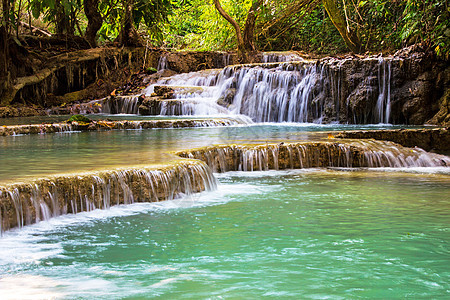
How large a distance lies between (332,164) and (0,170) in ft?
15.2

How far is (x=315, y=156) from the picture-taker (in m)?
7.70

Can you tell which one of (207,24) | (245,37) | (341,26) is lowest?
(341,26)

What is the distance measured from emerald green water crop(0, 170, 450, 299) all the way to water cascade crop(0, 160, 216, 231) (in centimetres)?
11

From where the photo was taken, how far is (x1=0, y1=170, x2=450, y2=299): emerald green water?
10.0 ft

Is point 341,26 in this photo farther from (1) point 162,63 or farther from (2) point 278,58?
(1) point 162,63

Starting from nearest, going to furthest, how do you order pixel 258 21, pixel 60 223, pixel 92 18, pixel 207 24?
pixel 60 223 < pixel 92 18 < pixel 258 21 < pixel 207 24

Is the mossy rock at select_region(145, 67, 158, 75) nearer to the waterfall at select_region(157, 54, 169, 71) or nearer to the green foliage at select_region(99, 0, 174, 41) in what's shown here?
the waterfall at select_region(157, 54, 169, 71)

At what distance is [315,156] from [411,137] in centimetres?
233

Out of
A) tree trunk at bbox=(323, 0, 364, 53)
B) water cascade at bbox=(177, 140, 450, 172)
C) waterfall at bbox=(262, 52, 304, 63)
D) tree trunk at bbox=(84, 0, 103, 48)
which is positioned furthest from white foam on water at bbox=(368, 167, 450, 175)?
tree trunk at bbox=(84, 0, 103, 48)

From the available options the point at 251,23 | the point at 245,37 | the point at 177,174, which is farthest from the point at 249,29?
the point at 177,174

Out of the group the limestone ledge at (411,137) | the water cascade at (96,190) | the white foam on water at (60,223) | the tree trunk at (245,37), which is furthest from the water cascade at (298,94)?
Result: the water cascade at (96,190)

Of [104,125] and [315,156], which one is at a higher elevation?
[104,125]

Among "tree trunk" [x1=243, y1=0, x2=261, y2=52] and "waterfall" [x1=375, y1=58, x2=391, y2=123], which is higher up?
"tree trunk" [x1=243, y1=0, x2=261, y2=52]

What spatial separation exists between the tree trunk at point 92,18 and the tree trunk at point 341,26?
8.78 metres
